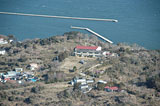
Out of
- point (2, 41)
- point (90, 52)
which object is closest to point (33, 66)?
point (90, 52)

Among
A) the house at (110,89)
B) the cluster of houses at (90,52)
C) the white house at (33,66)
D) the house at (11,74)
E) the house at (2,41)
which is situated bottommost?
the house at (110,89)

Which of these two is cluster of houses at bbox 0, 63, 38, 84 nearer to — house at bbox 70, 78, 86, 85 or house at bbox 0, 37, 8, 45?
house at bbox 70, 78, 86, 85

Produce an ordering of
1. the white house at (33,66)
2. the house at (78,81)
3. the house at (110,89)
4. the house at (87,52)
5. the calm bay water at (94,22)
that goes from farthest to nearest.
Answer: the calm bay water at (94,22) < the house at (87,52) < the white house at (33,66) < the house at (78,81) < the house at (110,89)

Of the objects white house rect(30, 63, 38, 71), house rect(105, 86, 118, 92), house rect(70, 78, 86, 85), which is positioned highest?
white house rect(30, 63, 38, 71)

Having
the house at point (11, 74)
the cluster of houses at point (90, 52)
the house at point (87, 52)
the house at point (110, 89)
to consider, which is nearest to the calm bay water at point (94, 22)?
the cluster of houses at point (90, 52)

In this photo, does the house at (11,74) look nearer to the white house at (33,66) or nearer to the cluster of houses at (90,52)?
the white house at (33,66)

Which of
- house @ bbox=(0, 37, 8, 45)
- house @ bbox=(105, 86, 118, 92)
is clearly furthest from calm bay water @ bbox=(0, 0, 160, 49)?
house @ bbox=(105, 86, 118, 92)

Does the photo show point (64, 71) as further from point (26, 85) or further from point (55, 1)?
point (55, 1)

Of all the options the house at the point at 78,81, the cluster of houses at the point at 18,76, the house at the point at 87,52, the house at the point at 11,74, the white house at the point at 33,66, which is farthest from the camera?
the house at the point at 87,52

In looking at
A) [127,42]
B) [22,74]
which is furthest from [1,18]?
[22,74]
